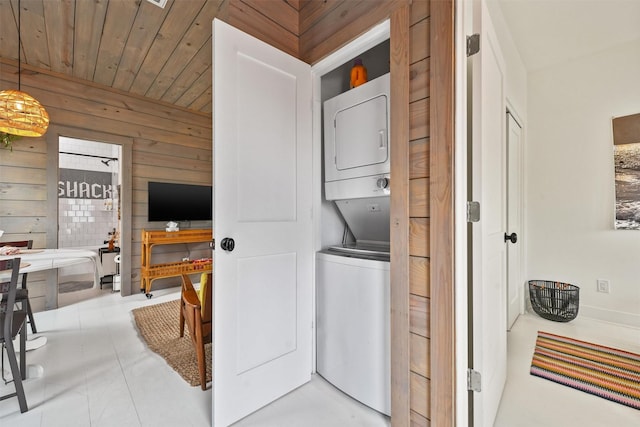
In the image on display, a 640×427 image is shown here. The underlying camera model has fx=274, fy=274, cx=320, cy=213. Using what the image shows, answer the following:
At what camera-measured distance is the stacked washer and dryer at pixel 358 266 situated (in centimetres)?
144

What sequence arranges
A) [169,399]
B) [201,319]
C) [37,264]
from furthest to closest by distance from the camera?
[37,264] < [201,319] < [169,399]

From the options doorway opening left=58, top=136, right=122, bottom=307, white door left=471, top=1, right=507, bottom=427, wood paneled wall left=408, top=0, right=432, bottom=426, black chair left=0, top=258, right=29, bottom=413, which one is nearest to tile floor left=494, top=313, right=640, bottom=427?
white door left=471, top=1, right=507, bottom=427

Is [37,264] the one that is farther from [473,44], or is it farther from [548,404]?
[548,404]

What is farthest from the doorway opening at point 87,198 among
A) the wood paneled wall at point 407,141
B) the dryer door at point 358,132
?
the dryer door at point 358,132

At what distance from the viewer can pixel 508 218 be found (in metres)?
2.45

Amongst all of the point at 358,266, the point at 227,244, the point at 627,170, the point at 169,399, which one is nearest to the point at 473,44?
the point at 358,266

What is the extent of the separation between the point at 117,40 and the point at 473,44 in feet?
10.2

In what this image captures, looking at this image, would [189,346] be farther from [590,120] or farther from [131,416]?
[590,120]

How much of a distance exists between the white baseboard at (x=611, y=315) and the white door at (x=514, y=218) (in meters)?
0.50

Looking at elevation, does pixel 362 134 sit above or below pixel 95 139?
below

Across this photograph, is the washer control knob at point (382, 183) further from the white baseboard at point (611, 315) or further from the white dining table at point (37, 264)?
the white baseboard at point (611, 315)

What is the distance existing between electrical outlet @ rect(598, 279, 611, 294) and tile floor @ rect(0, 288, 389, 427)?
265 cm

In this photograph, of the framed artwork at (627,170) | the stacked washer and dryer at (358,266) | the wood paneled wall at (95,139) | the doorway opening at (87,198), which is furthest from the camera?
the doorway opening at (87,198)

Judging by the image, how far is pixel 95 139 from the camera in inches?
136
